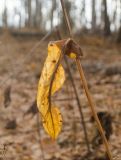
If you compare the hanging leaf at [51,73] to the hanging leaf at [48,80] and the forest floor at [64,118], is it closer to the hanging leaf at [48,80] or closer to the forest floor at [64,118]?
the hanging leaf at [48,80]

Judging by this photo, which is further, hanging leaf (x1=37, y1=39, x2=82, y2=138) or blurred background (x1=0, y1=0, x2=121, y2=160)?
blurred background (x1=0, y1=0, x2=121, y2=160)

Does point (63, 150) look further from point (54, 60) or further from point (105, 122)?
point (54, 60)

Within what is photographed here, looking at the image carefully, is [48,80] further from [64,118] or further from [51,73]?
[64,118]

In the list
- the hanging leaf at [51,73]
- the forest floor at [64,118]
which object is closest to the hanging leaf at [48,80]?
the hanging leaf at [51,73]

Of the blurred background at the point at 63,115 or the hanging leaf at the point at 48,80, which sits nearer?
the hanging leaf at the point at 48,80

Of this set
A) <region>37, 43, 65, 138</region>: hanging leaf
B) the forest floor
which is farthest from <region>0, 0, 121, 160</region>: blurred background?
<region>37, 43, 65, 138</region>: hanging leaf

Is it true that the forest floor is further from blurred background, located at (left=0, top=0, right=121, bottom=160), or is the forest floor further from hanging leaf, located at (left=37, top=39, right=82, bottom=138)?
hanging leaf, located at (left=37, top=39, right=82, bottom=138)

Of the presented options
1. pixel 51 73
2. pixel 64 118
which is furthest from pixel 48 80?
pixel 64 118

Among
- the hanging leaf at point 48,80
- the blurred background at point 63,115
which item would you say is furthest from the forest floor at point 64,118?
the hanging leaf at point 48,80

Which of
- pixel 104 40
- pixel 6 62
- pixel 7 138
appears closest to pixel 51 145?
pixel 7 138

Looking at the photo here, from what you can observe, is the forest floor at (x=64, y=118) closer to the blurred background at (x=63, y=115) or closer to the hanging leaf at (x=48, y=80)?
the blurred background at (x=63, y=115)

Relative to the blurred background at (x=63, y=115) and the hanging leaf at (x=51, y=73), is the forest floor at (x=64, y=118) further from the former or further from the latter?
the hanging leaf at (x=51, y=73)
